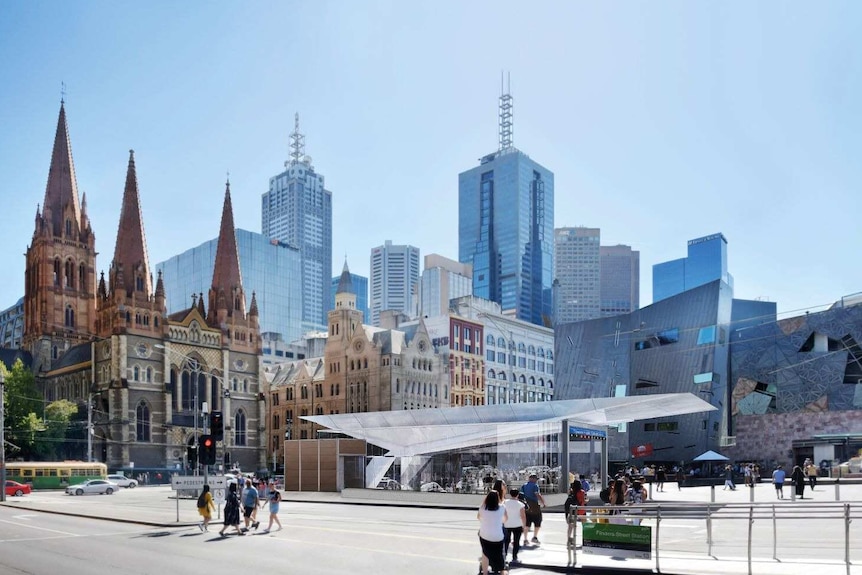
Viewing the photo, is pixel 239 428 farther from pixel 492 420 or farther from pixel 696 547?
pixel 696 547

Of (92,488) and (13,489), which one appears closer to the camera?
(13,489)

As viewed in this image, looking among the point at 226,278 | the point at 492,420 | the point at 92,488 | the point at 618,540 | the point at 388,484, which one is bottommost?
the point at 92,488

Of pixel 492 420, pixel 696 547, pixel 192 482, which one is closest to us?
pixel 696 547

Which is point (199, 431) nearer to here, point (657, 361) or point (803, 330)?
point (657, 361)

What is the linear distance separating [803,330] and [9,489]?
217 feet

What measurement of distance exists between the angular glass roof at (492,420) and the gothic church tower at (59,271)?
72262 mm

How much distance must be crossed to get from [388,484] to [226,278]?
235ft

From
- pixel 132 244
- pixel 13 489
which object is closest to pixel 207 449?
pixel 13 489

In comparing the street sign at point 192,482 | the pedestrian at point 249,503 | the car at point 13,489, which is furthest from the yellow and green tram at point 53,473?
the pedestrian at point 249,503

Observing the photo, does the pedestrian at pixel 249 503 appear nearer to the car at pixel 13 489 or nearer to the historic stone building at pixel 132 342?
the car at pixel 13 489

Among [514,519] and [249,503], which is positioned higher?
[514,519]

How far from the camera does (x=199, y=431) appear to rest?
309 ft

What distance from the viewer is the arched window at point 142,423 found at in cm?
9225

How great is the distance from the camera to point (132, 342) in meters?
94.2
